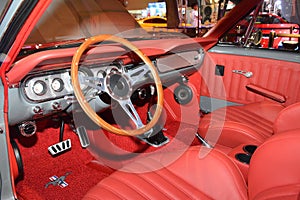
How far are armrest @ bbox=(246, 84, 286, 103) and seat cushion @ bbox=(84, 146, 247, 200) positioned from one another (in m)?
1.03

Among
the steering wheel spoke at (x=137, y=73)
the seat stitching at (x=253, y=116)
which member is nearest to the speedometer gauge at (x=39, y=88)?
the steering wheel spoke at (x=137, y=73)

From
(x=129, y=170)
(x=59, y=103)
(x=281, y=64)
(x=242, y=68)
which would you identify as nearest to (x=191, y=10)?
(x=242, y=68)

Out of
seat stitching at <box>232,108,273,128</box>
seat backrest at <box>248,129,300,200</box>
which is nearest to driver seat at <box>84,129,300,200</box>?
seat backrest at <box>248,129,300,200</box>

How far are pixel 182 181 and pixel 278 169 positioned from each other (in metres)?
0.47

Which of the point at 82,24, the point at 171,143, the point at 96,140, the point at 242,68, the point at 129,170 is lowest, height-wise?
the point at 171,143

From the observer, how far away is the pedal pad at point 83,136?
1.94 meters

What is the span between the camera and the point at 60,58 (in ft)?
4.13

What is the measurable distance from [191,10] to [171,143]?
1232mm

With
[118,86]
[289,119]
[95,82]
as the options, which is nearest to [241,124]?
[289,119]

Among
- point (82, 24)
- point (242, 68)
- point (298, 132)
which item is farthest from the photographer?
point (242, 68)

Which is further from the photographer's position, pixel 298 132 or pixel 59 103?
pixel 59 103

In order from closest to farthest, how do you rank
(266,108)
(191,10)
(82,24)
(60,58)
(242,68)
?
(60,58)
(82,24)
(266,108)
(242,68)
(191,10)

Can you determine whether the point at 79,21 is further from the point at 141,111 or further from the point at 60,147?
the point at 141,111

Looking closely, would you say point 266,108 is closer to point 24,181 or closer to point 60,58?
point 60,58
